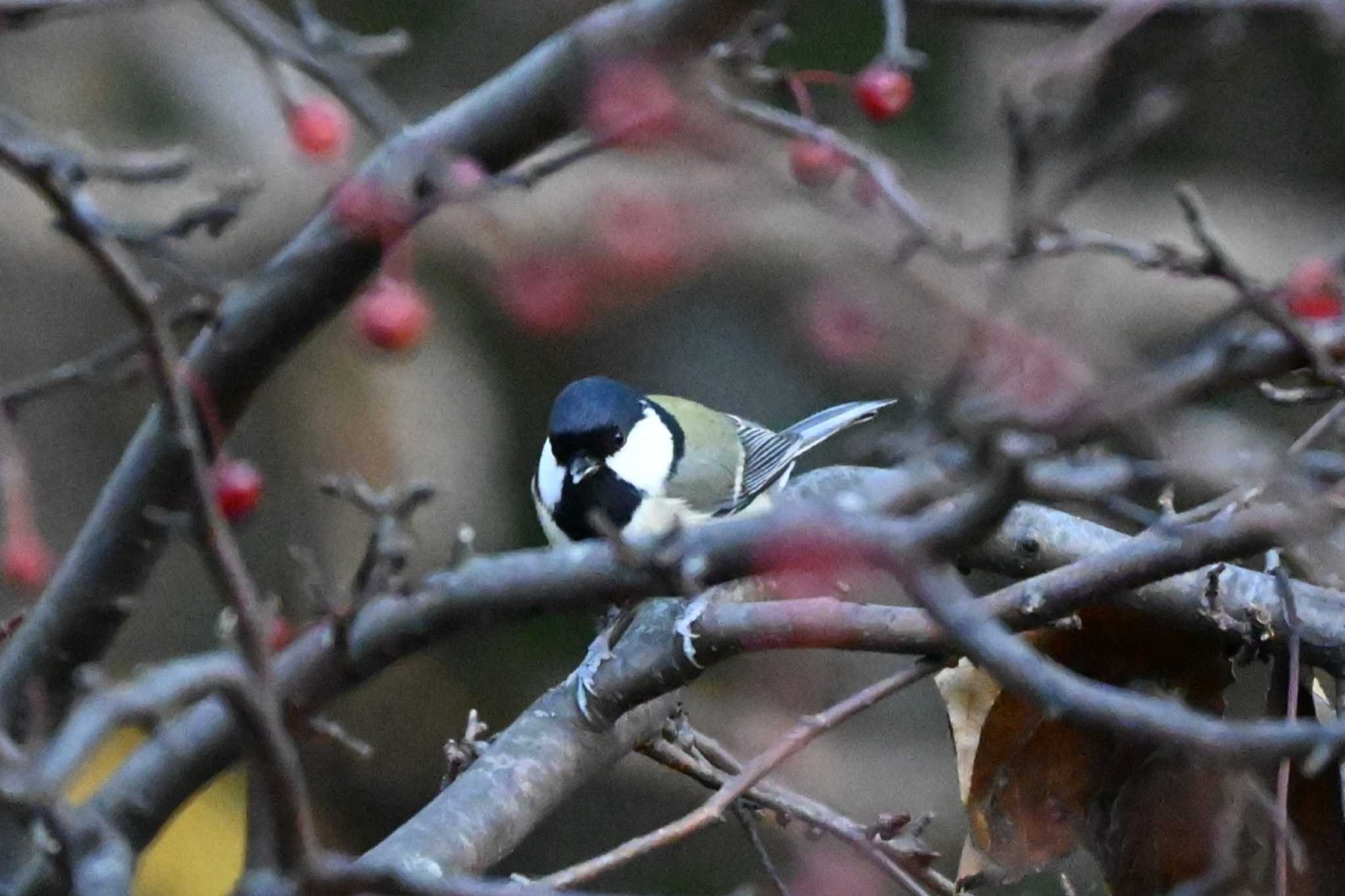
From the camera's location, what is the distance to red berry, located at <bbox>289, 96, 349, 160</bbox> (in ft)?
2.44

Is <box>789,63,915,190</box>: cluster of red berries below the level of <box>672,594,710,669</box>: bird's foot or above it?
above

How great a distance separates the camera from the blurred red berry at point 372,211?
0.66 m

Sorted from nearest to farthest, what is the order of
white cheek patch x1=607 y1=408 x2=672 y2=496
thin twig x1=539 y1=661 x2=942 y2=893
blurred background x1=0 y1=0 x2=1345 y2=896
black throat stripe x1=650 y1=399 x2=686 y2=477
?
thin twig x1=539 y1=661 x2=942 y2=893 < white cheek patch x1=607 y1=408 x2=672 y2=496 < black throat stripe x1=650 y1=399 x2=686 y2=477 < blurred background x1=0 y1=0 x2=1345 y2=896

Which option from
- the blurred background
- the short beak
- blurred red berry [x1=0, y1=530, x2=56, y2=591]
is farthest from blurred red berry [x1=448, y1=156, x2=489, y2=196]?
the blurred background

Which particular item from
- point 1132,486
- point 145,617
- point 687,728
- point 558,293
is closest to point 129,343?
point 558,293

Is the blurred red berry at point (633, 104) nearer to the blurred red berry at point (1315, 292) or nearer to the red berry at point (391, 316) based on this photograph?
the red berry at point (391, 316)

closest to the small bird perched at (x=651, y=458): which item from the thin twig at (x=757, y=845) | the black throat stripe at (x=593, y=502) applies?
the black throat stripe at (x=593, y=502)

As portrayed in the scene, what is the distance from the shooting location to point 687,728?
1.37 m

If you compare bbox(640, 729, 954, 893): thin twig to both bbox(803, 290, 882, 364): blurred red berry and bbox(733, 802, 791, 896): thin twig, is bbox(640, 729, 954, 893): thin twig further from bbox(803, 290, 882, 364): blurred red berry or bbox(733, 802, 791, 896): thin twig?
bbox(803, 290, 882, 364): blurred red berry

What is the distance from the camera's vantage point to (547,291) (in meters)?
0.85

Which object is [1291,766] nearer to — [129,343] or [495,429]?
[129,343]

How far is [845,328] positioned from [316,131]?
11.2 inches

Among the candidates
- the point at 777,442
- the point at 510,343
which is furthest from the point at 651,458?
the point at 510,343

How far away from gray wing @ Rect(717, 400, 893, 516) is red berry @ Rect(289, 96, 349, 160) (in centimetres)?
141
